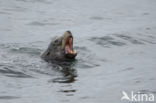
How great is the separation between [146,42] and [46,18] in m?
6.11

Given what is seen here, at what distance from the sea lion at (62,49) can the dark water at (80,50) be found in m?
0.20

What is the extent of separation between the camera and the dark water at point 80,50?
827cm

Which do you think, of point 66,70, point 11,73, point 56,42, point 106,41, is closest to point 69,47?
point 56,42

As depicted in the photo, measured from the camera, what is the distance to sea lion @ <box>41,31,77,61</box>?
10523 mm

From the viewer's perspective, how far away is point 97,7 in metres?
22.2

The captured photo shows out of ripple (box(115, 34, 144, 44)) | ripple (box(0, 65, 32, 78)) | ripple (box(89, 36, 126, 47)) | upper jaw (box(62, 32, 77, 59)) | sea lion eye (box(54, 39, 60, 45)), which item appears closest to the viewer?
ripple (box(0, 65, 32, 78))

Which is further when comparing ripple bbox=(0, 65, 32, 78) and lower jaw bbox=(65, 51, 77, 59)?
lower jaw bbox=(65, 51, 77, 59)

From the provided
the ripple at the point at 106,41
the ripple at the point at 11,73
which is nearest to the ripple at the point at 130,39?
the ripple at the point at 106,41

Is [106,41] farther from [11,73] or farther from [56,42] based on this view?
[11,73]

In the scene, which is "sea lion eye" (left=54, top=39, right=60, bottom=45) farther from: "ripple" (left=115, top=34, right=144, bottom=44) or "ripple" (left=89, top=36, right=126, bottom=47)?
"ripple" (left=115, top=34, right=144, bottom=44)

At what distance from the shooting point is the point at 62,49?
1068cm

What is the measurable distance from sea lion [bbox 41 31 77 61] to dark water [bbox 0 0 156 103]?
0.66 feet

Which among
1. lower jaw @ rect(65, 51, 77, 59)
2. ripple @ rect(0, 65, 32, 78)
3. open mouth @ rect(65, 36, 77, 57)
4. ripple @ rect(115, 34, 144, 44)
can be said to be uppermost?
open mouth @ rect(65, 36, 77, 57)

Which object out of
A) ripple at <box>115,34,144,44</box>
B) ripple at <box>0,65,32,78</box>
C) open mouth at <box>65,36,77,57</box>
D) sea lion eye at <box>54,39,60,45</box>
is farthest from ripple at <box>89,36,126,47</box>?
ripple at <box>0,65,32,78</box>
